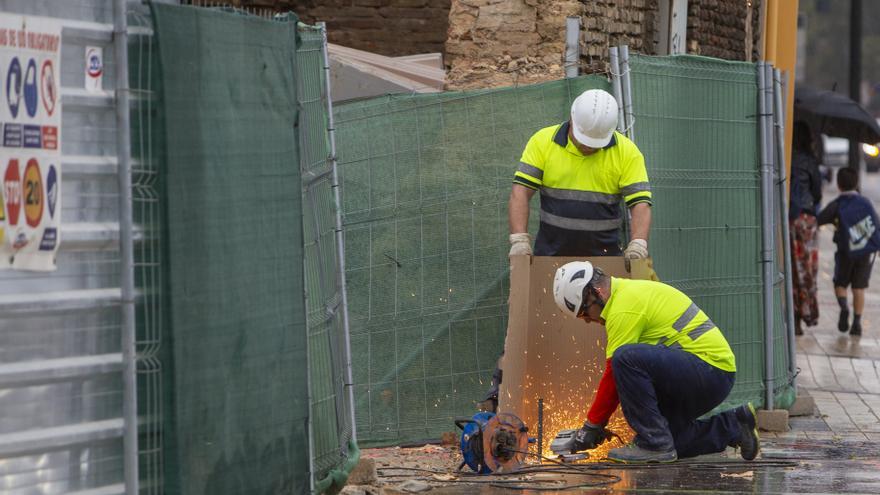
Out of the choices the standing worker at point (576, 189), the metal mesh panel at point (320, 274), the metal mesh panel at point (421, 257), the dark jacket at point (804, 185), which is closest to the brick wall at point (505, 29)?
the dark jacket at point (804, 185)

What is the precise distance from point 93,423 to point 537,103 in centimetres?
478

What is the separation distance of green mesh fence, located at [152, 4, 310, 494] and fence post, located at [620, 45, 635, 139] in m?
3.31

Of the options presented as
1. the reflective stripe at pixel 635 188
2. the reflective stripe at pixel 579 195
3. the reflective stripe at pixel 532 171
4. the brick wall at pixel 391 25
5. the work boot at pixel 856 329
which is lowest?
the work boot at pixel 856 329

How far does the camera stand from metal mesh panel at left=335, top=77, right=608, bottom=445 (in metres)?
9.57

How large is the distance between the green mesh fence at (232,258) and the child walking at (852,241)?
36.6 ft

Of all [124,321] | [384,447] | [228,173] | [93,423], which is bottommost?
[384,447]

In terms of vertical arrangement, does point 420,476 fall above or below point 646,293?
below

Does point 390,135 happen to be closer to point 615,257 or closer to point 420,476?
point 615,257

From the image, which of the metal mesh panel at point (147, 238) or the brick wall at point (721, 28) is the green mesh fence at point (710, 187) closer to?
the metal mesh panel at point (147, 238)

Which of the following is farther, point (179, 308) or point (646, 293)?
point (646, 293)

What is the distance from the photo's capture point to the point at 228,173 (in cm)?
618

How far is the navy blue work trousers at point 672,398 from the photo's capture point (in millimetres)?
8234

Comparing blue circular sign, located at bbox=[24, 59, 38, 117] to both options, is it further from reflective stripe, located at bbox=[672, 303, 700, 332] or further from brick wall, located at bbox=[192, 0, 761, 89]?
brick wall, located at bbox=[192, 0, 761, 89]

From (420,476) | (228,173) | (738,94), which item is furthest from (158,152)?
(738,94)
